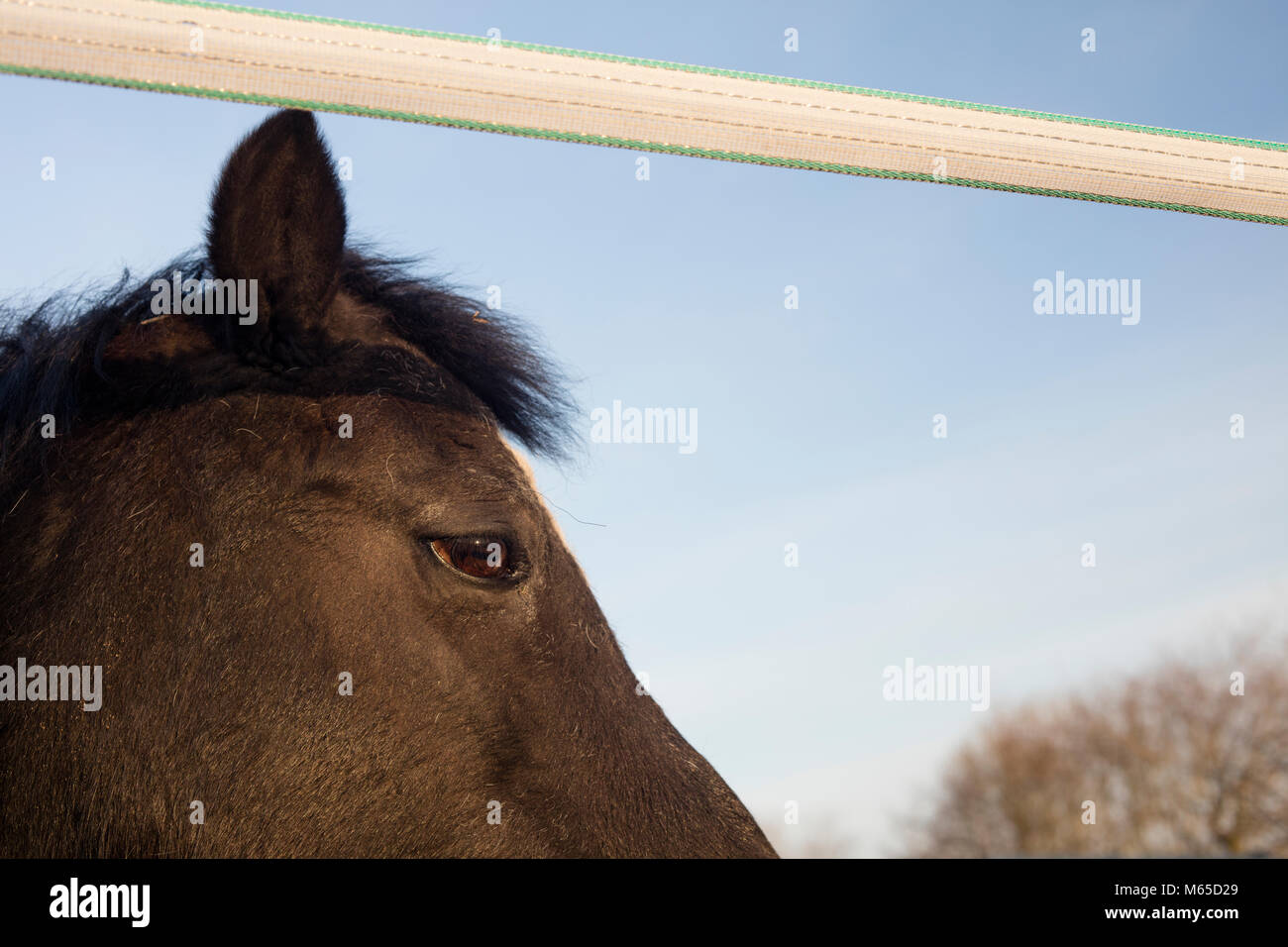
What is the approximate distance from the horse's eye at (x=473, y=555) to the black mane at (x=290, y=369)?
49cm

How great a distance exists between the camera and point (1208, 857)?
249 cm

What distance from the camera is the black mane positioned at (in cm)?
269

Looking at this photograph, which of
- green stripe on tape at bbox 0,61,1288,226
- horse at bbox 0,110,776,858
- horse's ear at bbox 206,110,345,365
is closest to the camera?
green stripe on tape at bbox 0,61,1288,226

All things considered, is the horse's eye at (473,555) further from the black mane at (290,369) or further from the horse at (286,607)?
the black mane at (290,369)

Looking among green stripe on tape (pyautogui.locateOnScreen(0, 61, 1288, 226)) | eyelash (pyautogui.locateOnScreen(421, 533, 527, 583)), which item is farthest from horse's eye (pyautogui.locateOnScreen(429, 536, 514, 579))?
green stripe on tape (pyautogui.locateOnScreen(0, 61, 1288, 226))

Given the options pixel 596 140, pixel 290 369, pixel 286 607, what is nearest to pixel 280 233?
pixel 290 369

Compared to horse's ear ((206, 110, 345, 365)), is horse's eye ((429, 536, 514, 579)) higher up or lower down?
lower down

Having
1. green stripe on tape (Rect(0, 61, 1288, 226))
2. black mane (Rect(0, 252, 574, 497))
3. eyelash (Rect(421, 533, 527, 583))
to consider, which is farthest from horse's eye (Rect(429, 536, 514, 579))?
green stripe on tape (Rect(0, 61, 1288, 226))

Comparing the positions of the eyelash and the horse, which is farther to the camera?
the eyelash

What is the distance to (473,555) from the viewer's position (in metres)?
2.67

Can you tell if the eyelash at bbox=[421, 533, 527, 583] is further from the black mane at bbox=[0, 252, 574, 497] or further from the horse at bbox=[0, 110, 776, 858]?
the black mane at bbox=[0, 252, 574, 497]

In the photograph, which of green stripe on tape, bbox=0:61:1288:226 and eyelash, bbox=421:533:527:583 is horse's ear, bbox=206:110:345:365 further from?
green stripe on tape, bbox=0:61:1288:226

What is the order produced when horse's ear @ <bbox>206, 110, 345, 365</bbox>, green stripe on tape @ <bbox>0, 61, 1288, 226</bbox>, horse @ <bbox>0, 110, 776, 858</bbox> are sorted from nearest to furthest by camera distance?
green stripe on tape @ <bbox>0, 61, 1288, 226</bbox>, horse @ <bbox>0, 110, 776, 858</bbox>, horse's ear @ <bbox>206, 110, 345, 365</bbox>

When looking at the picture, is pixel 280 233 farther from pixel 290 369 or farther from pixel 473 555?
pixel 473 555
